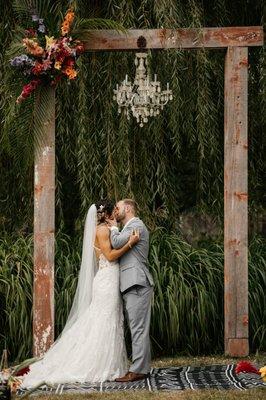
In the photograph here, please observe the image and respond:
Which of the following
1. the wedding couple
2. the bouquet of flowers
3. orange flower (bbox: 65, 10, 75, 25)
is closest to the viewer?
the bouquet of flowers

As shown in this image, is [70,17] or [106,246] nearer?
[106,246]

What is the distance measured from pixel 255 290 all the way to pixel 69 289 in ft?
6.33

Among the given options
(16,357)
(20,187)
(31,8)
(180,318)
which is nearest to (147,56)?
(31,8)

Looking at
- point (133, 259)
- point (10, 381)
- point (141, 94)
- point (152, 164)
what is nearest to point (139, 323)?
point (133, 259)

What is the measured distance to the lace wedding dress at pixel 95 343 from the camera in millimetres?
7785

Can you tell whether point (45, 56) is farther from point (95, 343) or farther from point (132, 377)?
point (132, 377)

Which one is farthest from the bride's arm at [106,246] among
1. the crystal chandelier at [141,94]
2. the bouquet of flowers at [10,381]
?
the bouquet of flowers at [10,381]

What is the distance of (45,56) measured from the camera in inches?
322

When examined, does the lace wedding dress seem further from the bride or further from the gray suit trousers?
the gray suit trousers

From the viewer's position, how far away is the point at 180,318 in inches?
359

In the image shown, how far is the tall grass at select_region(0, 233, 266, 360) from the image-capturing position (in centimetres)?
901

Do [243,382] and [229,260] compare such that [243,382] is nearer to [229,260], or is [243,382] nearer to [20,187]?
[229,260]

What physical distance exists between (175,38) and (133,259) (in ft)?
7.08

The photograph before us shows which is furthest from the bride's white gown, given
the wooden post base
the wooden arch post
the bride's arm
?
the wooden post base
